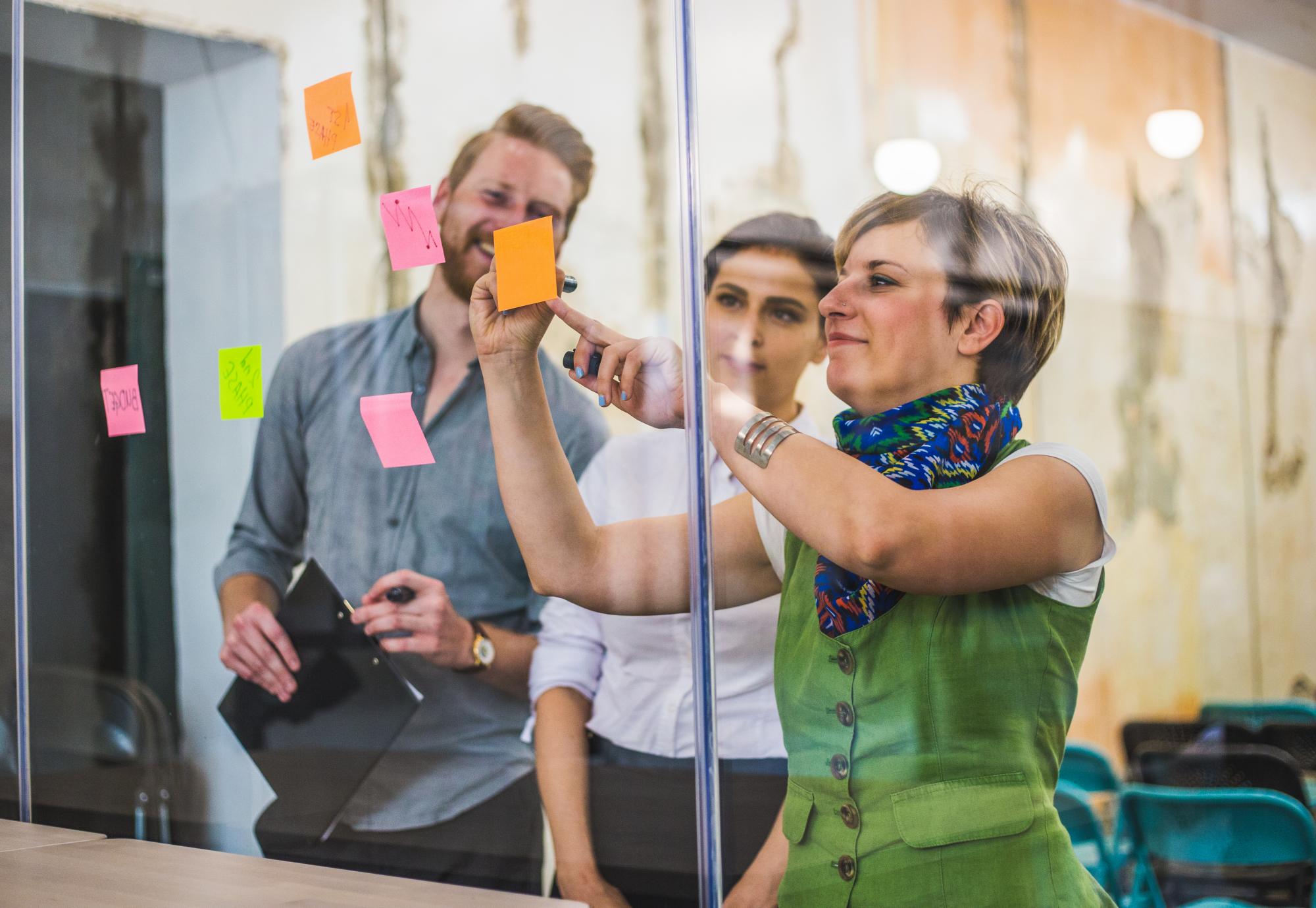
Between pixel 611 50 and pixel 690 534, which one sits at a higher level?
pixel 611 50

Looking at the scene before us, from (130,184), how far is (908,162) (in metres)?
1.70

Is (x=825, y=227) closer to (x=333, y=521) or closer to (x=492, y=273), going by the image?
(x=492, y=273)

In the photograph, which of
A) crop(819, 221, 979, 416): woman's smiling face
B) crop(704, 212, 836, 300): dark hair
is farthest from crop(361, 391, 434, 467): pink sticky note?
crop(819, 221, 979, 416): woman's smiling face

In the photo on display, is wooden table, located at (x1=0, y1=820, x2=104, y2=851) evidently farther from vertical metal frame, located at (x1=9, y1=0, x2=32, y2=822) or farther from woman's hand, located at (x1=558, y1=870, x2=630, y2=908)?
woman's hand, located at (x1=558, y1=870, x2=630, y2=908)

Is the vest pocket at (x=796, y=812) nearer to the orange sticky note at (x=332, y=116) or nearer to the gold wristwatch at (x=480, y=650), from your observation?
the gold wristwatch at (x=480, y=650)

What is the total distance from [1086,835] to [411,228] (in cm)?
135

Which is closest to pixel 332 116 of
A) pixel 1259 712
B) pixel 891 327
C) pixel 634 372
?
pixel 634 372

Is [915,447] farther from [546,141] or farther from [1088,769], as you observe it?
[546,141]

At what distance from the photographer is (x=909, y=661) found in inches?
54.4

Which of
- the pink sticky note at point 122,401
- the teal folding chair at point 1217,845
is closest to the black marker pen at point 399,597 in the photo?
the pink sticky note at point 122,401

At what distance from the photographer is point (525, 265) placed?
1.79 metres

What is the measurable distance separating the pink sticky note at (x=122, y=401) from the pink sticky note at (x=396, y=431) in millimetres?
635

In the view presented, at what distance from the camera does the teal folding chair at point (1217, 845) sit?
1636 millimetres

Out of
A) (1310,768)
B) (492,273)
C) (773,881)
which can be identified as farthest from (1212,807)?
(492,273)
